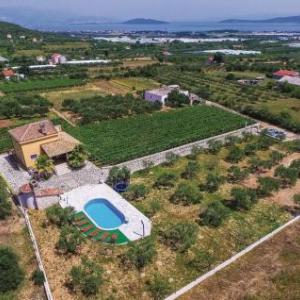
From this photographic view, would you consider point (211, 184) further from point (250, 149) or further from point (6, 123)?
point (6, 123)

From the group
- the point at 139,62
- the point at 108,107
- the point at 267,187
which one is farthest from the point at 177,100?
the point at 139,62

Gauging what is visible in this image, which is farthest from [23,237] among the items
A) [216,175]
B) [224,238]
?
→ [216,175]

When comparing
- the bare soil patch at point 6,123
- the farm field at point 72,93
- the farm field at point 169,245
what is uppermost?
the farm field at point 169,245

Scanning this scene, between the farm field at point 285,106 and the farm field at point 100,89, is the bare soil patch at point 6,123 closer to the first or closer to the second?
the farm field at point 100,89

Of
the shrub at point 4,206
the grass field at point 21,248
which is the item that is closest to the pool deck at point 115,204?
the grass field at point 21,248

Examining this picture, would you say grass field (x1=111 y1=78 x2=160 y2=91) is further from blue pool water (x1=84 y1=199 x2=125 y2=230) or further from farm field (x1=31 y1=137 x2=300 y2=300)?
blue pool water (x1=84 y1=199 x2=125 y2=230)

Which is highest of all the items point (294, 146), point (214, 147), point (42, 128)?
point (42, 128)

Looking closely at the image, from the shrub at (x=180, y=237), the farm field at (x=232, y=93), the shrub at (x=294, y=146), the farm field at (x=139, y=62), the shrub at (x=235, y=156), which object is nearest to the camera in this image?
the shrub at (x=180, y=237)

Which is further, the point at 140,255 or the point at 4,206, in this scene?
the point at 4,206
